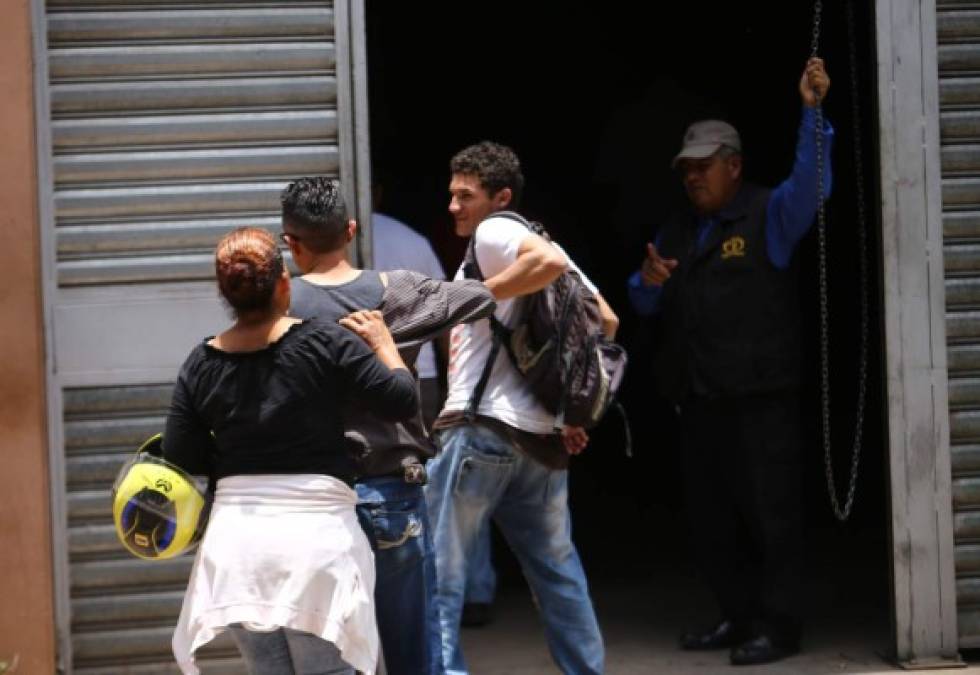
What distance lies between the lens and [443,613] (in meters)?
5.19

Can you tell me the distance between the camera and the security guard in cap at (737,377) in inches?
246

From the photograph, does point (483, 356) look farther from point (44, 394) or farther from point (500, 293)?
point (44, 394)

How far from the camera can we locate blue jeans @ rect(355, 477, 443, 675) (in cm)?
434

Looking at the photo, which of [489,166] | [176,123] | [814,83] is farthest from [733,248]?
[176,123]

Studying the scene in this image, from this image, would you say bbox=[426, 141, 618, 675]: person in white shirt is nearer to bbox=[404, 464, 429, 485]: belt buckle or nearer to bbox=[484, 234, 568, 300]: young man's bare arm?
bbox=[484, 234, 568, 300]: young man's bare arm

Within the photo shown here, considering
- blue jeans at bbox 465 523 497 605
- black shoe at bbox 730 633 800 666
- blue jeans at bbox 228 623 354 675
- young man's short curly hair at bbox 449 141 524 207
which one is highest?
young man's short curly hair at bbox 449 141 524 207

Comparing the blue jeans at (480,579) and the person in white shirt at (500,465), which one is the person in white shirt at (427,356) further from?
the person in white shirt at (500,465)

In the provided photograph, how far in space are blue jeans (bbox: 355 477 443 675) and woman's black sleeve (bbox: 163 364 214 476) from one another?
478 mm

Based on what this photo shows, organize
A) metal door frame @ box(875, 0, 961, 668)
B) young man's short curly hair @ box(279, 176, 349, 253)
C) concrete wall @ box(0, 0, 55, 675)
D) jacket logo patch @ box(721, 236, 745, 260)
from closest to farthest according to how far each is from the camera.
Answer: young man's short curly hair @ box(279, 176, 349, 253)
concrete wall @ box(0, 0, 55, 675)
metal door frame @ box(875, 0, 961, 668)
jacket logo patch @ box(721, 236, 745, 260)

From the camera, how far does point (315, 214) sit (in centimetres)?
428

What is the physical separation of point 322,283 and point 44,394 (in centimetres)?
170

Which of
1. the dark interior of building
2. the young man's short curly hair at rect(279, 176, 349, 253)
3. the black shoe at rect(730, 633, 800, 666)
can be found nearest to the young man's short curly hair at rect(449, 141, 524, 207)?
the young man's short curly hair at rect(279, 176, 349, 253)

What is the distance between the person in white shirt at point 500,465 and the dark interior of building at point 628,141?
2925mm

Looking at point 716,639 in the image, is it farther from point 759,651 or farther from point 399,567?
point 399,567
